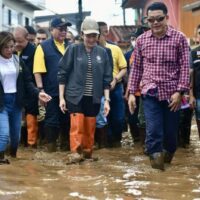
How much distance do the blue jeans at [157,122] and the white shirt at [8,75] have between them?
65.0 inches

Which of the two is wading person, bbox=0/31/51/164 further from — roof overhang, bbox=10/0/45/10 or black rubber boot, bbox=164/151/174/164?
roof overhang, bbox=10/0/45/10

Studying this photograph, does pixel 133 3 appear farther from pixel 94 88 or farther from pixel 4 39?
pixel 4 39

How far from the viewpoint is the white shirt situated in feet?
22.8

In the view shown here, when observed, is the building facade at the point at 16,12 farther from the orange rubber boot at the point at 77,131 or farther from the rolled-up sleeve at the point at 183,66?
the rolled-up sleeve at the point at 183,66

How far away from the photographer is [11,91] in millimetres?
7031

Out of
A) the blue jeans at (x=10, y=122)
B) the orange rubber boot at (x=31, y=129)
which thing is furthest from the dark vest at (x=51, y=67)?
the blue jeans at (x=10, y=122)

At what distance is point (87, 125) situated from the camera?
7164 mm

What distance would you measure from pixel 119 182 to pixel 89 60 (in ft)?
6.38

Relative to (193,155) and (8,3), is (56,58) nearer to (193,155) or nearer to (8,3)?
(193,155)

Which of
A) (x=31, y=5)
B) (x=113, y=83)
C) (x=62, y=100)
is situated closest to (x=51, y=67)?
(x=113, y=83)

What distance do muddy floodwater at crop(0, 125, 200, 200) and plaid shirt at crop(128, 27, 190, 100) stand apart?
0.92m

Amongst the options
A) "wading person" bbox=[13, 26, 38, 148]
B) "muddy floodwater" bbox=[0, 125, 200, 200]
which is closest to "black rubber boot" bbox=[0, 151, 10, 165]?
"muddy floodwater" bbox=[0, 125, 200, 200]

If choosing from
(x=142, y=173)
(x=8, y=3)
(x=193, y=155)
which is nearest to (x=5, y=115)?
(x=142, y=173)

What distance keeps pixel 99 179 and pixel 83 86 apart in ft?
5.09
